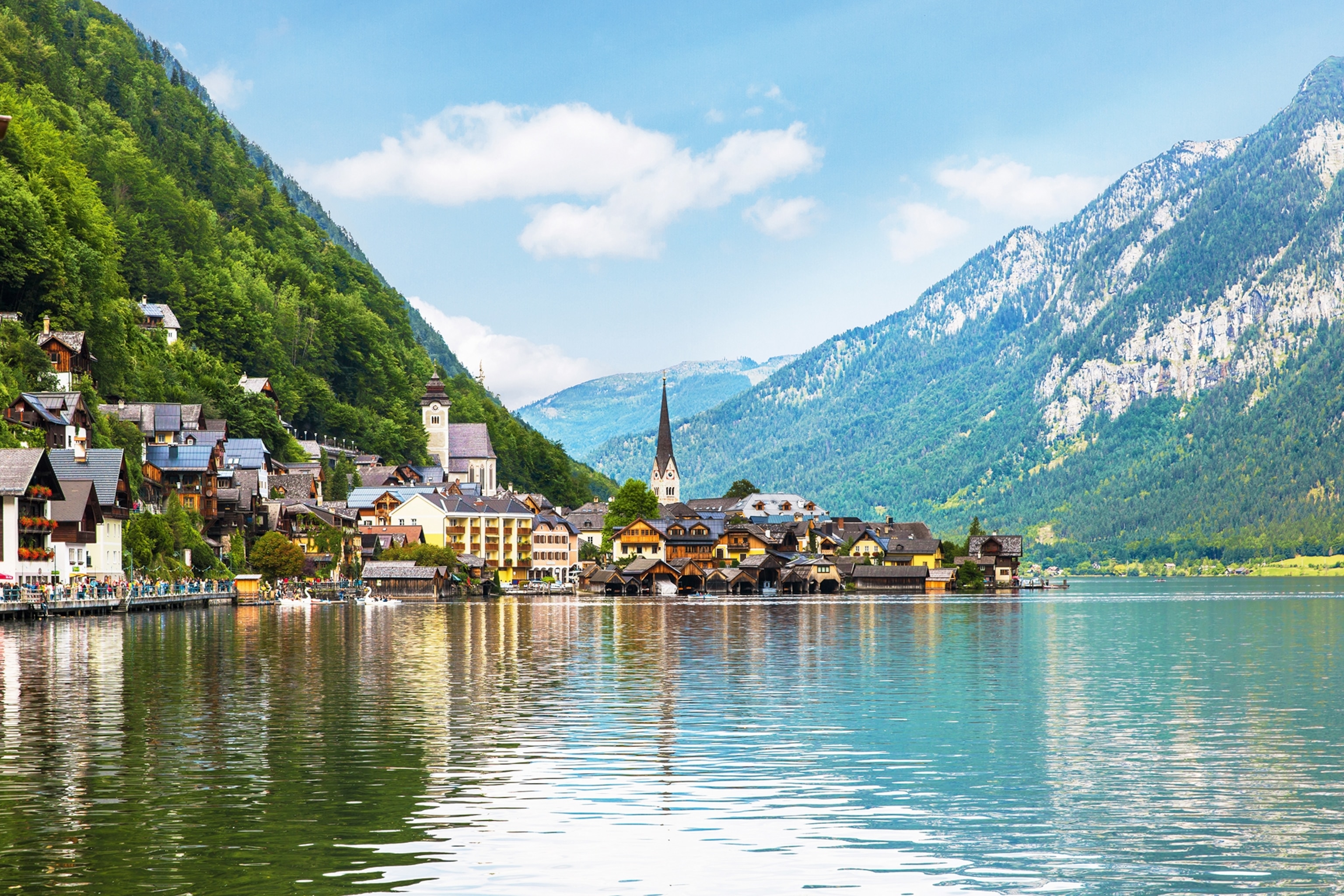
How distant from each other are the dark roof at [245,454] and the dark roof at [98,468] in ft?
159

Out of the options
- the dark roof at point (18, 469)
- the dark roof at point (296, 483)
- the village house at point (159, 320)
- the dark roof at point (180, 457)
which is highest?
the village house at point (159, 320)

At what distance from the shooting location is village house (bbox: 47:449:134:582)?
104938 millimetres

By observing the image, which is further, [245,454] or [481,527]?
[481,527]

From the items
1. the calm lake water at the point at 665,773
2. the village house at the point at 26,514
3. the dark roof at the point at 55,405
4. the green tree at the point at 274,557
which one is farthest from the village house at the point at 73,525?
the calm lake water at the point at 665,773

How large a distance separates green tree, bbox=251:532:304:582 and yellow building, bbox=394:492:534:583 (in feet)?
129

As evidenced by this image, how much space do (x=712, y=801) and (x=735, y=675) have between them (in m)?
27.3

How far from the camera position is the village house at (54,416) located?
343 ft

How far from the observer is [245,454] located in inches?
6348

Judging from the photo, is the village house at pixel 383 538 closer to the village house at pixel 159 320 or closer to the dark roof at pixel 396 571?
the dark roof at pixel 396 571

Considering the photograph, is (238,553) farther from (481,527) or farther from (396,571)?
(481,527)

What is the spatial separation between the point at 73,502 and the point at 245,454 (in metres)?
61.5

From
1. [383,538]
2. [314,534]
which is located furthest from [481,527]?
[314,534]

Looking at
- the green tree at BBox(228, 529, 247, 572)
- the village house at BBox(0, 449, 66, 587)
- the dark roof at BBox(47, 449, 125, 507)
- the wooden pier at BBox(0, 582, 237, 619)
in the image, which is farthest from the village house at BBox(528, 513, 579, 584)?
the village house at BBox(0, 449, 66, 587)

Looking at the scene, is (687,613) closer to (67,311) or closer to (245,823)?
(67,311)
